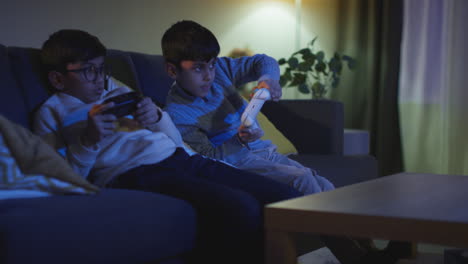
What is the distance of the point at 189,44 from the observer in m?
1.85

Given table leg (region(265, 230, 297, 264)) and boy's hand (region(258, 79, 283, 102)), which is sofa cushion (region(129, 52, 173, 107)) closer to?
boy's hand (region(258, 79, 283, 102))

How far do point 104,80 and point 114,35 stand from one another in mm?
1236

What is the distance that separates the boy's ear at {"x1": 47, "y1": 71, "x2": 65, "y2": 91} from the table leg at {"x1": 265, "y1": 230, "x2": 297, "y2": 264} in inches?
32.3

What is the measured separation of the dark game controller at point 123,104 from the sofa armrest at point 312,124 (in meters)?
0.96

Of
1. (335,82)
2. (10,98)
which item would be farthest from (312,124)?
(335,82)

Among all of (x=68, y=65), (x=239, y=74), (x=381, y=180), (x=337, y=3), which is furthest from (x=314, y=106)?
(x=337, y=3)

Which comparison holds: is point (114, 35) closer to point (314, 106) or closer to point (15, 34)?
point (15, 34)

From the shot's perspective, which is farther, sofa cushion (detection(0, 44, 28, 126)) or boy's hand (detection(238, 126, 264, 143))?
boy's hand (detection(238, 126, 264, 143))

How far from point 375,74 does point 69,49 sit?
8.62 feet

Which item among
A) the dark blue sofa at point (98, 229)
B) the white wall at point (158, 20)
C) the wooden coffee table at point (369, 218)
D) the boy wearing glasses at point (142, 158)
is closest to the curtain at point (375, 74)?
the white wall at point (158, 20)

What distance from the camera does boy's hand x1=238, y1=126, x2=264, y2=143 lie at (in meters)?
1.83

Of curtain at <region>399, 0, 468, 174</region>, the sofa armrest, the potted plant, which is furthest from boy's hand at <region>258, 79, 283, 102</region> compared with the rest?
curtain at <region>399, 0, 468, 174</region>

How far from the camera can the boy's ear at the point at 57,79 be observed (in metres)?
1.67

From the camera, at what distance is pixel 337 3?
4.04m
